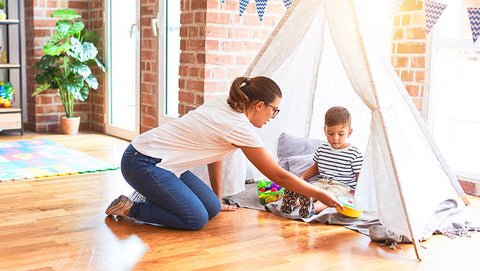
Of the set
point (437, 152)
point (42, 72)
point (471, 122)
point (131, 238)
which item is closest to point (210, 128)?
point (131, 238)

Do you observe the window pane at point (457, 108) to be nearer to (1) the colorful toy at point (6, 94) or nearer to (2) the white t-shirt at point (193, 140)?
(2) the white t-shirt at point (193, 140)

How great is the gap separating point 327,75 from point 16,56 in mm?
3484

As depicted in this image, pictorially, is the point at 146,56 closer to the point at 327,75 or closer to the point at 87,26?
the point at 87,26

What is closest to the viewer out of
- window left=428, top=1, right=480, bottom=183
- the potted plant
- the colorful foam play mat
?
window left=428, top=1, right=480, bottom=183

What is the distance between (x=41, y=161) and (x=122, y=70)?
64.3 inches

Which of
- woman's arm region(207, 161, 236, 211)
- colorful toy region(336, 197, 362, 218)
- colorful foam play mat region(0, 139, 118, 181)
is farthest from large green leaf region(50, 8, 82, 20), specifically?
colorful toy region(336, 197, 362, 218)

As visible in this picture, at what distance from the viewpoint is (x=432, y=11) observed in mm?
2617

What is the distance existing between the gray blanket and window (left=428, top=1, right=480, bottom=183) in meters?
0.66

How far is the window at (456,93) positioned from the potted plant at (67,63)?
3131 millimetres

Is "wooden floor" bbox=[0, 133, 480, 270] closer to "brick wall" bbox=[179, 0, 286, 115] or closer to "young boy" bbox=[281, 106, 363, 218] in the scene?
"young boy" bbox=[281, 106, 363, 218]

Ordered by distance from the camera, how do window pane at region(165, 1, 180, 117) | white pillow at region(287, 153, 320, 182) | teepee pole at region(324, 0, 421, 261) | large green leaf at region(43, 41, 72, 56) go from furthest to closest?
large green leaf at region(43, 41, 72, 56) < window pane at region(165, 1, 180, 117) < white pillow at region(287, 153, 320, 182) < teepee pole at region(324, 0, 421, 261)

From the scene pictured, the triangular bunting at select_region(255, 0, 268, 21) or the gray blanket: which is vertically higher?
the triangular bunting at select_region(255, 0, 268, 21)

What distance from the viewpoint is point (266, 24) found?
4160mm

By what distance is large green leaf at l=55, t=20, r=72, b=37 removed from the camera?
5.16 meters
